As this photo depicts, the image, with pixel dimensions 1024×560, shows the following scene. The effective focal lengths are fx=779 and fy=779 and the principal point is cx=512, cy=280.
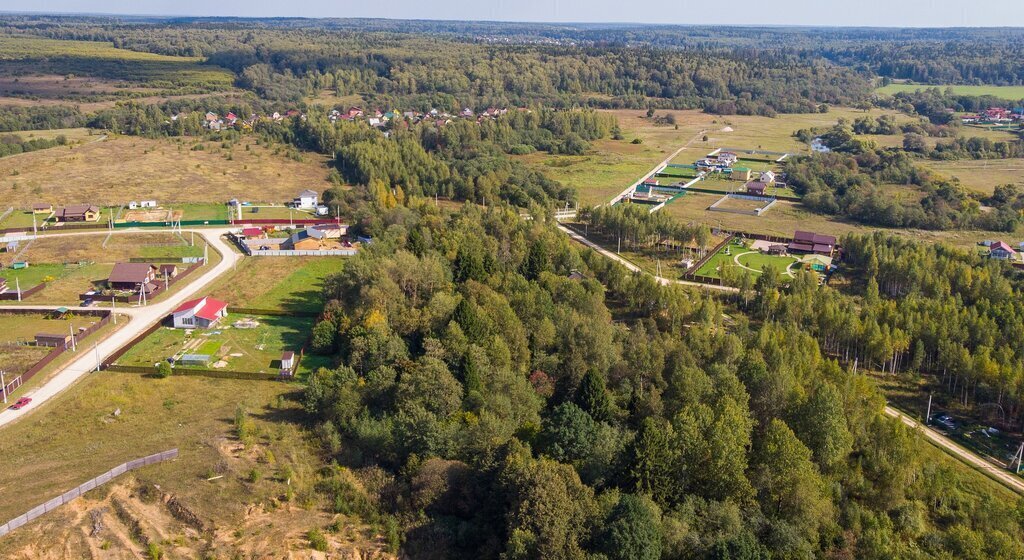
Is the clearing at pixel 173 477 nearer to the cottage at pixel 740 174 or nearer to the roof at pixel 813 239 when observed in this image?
the roof at pixel 813 239

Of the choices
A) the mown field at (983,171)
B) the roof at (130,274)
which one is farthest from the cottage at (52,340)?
the mown field at (983,171)

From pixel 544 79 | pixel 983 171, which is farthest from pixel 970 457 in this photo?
pixel 544 79

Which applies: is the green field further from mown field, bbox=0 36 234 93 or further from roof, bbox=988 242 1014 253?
mown field, bbox=0 36 234 93

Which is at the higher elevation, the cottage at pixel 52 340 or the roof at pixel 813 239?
the roof at pixel 813 239

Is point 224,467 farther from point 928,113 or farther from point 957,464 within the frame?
point 928,113

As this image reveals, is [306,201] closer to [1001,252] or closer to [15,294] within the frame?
[15,294]
